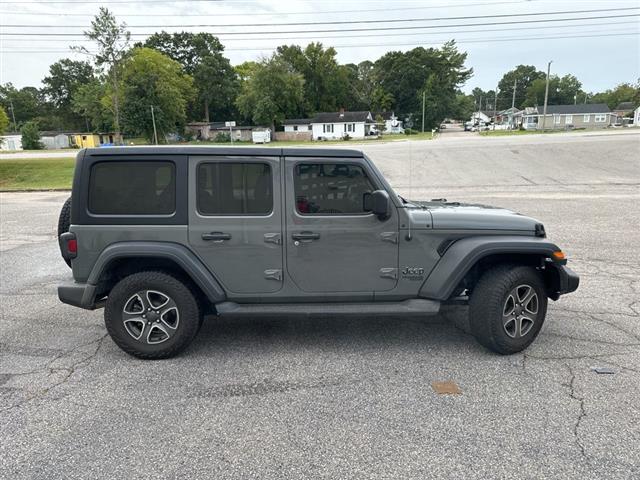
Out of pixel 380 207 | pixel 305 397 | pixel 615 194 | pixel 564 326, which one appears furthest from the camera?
pixel 615 194

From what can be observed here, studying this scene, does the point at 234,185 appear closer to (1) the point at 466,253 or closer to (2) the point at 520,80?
(1) the point at 466,253

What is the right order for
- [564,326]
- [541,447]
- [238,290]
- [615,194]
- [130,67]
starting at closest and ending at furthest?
[541,447], [238,290], [564,326], [615,194], [130,67]

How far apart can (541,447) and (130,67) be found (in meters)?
62.0

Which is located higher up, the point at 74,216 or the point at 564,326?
the point at 74,216

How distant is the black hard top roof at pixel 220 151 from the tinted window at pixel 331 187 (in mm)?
110

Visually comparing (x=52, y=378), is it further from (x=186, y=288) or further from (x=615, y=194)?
(x=615, y=194)

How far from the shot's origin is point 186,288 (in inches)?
→ 150

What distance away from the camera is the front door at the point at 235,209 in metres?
3.75

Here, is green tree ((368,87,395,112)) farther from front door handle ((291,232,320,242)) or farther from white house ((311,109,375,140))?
front door handle ((291,232,320,242))

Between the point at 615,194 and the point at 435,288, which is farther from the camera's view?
the point at 615,194

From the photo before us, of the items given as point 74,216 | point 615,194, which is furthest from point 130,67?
point 74,216

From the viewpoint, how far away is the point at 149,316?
3.83 metres

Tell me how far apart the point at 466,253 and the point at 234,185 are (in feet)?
6.72

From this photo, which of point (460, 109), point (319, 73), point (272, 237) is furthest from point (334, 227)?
point (460, 109)
